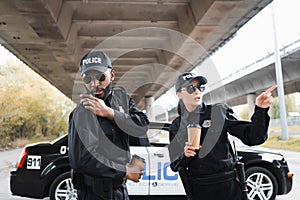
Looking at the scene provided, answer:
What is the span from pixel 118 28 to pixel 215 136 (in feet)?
20.3

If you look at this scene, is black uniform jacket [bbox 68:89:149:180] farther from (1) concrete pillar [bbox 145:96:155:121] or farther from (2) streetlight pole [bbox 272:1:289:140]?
(1) concrete pillar [bbox 145:96:155:121]

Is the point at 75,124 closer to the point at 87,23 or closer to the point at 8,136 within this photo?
the point at 87,23

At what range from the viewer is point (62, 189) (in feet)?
17.9

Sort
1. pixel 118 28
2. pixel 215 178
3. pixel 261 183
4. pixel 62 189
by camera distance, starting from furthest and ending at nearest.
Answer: pixel 118 28, pixel 261 183, pixel 62 189, pixel 215 178

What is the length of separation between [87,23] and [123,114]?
234 inches

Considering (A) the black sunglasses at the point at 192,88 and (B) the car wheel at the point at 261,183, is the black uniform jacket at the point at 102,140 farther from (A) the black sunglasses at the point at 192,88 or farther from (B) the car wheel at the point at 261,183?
(B) the car wheel at the point at 261,183

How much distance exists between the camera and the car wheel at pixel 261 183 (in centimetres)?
556

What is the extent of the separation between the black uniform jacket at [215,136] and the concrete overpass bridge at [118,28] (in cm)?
203

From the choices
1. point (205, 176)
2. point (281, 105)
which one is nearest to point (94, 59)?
point (205, 176)

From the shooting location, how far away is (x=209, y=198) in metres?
2.48

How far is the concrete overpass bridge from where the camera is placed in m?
5.69

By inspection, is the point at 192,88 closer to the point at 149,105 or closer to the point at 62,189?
the point at 62,189

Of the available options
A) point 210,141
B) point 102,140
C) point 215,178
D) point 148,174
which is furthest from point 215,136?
point 148,174

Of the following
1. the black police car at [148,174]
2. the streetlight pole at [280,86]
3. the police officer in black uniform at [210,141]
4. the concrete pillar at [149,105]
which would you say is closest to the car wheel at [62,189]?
the black police car at [148,174]
